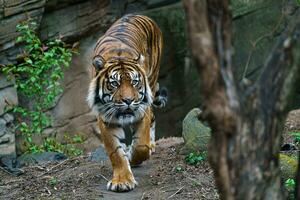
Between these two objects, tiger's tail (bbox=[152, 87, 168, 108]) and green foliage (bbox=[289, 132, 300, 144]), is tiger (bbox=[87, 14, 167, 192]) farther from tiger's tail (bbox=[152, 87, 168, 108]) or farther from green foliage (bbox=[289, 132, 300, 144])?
green foliage (bbox=[289, 132, 300, 144])

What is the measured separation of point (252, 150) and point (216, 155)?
15 cm

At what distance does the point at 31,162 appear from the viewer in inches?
270

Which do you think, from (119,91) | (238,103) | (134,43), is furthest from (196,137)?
(238,103)

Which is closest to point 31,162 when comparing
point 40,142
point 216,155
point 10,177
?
point 10,177

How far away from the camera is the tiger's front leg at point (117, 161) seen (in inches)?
217

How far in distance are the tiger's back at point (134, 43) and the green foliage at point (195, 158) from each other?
0.87 meters

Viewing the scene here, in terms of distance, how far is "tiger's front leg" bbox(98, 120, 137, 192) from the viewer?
5516 mm

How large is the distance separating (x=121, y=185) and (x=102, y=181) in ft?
1.30

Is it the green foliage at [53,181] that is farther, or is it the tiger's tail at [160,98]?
the tiger's tail at [160,98]

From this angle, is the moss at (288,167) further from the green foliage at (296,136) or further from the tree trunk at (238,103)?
the tree trunk at (238,103)

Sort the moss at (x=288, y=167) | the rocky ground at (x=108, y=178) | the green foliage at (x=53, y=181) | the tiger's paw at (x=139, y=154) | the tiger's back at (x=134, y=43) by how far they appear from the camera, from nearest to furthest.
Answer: the moss at (x=288, y=167)
the rocky ground at (x=108, y=178)
the green foliage at (x=53, y=181)
the tiger's paw at (x=139, y=154)
the tiger's back at (x=134, y=43)

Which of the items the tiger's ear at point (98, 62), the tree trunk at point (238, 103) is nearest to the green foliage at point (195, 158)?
the tiger's ear at point (98, 62)

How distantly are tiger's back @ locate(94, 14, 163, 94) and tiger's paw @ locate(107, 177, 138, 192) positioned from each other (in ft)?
3.46

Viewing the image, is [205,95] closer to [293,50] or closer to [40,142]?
[293,50]
